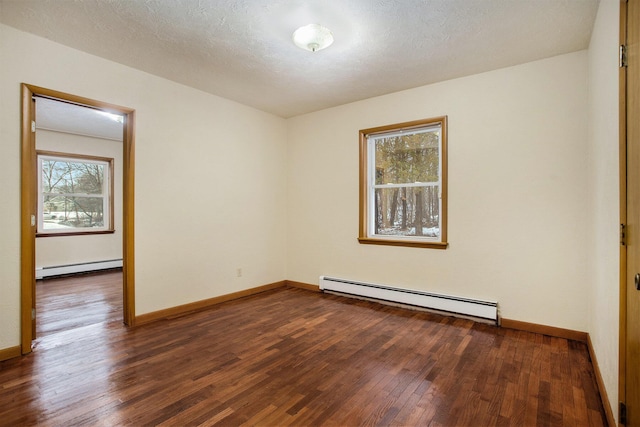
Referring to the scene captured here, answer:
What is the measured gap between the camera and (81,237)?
20.5 ft

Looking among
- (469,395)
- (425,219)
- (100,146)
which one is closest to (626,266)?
(469,395)

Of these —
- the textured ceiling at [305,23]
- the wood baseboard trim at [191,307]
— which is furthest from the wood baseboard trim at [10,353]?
the textured ceiling at [305,23]

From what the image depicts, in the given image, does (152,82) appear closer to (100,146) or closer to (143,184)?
(143,184)

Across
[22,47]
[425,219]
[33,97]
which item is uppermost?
[22,47]

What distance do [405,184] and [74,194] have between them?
6.35 metres

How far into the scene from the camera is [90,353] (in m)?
2.70

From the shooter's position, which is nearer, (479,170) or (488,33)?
(488,33)

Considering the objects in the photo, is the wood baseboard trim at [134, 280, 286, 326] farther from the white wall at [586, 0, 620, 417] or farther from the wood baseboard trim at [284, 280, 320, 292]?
the white wall at [586, 0, 620, 417]

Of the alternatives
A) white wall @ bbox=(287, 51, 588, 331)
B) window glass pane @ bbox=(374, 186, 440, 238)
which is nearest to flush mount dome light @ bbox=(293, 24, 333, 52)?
white wall @ bbox=(287, 51, 588, 331)

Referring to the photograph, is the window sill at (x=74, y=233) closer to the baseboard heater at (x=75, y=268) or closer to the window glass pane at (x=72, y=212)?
the window glass pane at (x=72, y=212)

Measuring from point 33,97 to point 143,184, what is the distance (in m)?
1.16

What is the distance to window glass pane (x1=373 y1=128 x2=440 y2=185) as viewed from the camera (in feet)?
12.8

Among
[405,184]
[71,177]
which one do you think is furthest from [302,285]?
[71,177]

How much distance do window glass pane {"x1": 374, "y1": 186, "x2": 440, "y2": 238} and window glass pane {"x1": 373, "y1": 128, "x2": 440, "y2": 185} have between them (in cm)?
15
